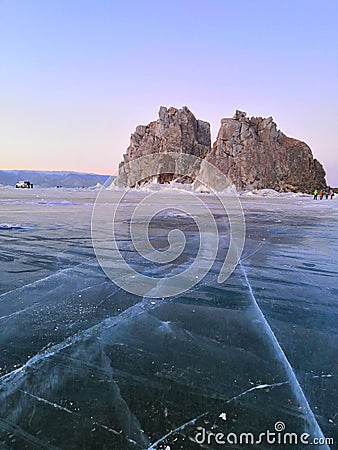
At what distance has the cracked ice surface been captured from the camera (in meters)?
1.74

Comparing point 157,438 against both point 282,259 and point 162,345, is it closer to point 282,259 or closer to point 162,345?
point 162,345

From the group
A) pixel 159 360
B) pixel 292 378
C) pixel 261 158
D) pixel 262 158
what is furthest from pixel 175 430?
pixel 262 158


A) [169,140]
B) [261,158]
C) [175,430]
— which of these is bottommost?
[175,430]

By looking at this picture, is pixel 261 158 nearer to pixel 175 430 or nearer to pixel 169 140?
pixel 169 140

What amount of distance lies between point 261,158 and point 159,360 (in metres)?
97.2

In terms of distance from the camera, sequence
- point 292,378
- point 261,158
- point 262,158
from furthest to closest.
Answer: point 262,158
point 261,158
point 292,378

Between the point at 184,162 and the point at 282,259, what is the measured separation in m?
128

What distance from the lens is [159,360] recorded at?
2365 mm

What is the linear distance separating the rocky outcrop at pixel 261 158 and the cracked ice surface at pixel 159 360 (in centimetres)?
8969

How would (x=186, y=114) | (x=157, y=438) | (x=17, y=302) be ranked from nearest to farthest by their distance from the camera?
(x=157, y=438) < (x=17, y=302) < (x=186, y=114)

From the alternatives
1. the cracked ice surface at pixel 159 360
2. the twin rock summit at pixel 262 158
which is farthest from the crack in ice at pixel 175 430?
the twin rock summit at pixel 262 158

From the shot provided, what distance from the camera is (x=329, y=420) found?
5.90 feet

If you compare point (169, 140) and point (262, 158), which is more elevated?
point (169, 140)

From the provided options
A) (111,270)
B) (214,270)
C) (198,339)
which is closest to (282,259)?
(214,270)
